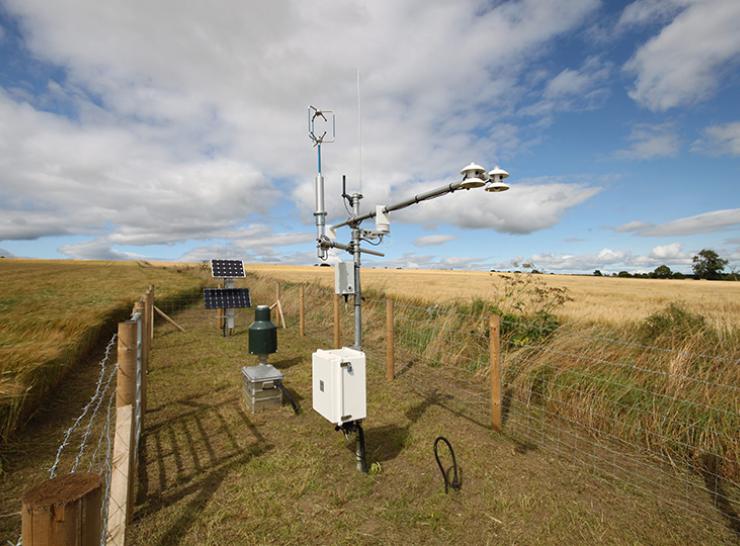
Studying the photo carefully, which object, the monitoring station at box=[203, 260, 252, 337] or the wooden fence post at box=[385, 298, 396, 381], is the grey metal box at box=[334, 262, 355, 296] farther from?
the monitoring station at box=[203, 260, 252, 337]

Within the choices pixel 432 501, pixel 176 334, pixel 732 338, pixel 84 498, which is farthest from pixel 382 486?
pixel 176 334

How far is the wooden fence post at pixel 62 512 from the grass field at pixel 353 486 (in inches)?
75.7

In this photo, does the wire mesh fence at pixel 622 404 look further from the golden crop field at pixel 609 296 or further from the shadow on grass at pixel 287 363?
the shadow on grass at pixel 287 363

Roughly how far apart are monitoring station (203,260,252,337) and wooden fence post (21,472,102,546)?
35.3 ft

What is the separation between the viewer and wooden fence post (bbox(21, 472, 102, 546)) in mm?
1519

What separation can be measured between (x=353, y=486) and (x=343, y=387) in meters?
1.01

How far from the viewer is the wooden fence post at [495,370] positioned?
5138mm

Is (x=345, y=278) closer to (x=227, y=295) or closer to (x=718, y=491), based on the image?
(x=718, y=491)

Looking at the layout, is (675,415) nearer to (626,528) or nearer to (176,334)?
(626,528)

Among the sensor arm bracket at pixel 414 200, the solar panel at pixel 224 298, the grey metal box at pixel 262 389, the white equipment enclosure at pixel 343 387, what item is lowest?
the grey metal box at pixel 262 389

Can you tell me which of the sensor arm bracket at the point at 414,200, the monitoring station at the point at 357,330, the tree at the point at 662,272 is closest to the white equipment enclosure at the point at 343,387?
the monitoring station at the point at 357,330

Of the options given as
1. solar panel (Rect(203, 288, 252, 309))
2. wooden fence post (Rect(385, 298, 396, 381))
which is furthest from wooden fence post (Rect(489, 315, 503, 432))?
solar panel (Rect(203, 288, 252, 309))

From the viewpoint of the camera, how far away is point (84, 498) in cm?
161

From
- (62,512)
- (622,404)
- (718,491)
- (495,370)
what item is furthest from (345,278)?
(718,491)
